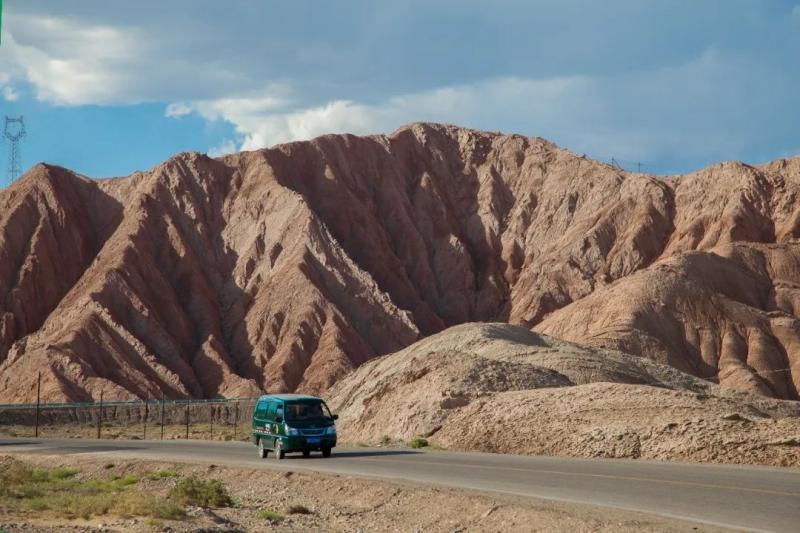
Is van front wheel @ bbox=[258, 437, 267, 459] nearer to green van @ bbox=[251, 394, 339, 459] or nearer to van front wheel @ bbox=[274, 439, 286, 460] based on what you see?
green van @ bbox=[251, 394, 339, 459]

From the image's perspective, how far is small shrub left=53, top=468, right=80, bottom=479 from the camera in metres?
31.3

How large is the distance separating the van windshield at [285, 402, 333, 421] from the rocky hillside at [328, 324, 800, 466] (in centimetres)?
541

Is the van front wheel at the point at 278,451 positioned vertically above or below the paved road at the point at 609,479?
above

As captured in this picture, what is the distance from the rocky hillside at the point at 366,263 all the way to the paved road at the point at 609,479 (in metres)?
58.8

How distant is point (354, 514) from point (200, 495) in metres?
3.80

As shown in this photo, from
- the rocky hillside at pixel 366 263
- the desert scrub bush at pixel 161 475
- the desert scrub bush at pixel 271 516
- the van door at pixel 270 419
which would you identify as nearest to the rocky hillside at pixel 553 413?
the van door at pixel 270 419

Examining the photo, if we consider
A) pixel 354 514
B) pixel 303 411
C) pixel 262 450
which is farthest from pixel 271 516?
pixel 262 450

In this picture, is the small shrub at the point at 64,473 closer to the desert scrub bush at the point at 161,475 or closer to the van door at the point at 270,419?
the desert scrub bush at the point at 161,475

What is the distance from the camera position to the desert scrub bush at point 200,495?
22.7 meters

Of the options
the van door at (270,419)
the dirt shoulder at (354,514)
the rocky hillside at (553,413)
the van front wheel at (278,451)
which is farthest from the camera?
the van door at (270,419)

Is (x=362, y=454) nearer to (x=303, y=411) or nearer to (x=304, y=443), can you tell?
(x=304, y=443)

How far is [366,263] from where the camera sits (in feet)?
410

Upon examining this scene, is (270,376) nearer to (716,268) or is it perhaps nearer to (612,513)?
(716,268)

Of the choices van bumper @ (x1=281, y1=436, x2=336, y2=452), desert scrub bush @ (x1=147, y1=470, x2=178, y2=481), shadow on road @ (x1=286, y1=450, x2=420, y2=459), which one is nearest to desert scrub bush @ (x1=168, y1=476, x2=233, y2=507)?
desert scrub bush @ (x1=147, y1=470, x2=178, y2=481)
